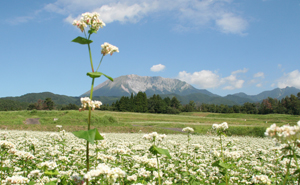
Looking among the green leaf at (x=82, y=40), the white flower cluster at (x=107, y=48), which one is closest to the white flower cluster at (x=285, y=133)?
the white flower cluster at (x=107, y=48)

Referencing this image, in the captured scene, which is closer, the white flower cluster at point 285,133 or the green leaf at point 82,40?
the white flower cluster at point 285,133

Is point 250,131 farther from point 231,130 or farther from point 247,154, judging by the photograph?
point 247,154

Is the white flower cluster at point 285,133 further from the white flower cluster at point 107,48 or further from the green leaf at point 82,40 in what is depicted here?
the green leaf at point 82,40

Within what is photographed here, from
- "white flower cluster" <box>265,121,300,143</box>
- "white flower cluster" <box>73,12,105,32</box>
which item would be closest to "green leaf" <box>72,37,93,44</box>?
"white flower cluster" <box>73,12,105,32</box>

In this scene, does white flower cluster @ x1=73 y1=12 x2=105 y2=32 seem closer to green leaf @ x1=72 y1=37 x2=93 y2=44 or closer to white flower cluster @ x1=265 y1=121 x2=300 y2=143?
green leaf @ x1=72 y1=37 x2=93 y2=44

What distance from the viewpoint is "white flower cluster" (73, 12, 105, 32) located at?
3.03 metres

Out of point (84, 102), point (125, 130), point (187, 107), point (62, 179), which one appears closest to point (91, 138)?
point (84, 102)

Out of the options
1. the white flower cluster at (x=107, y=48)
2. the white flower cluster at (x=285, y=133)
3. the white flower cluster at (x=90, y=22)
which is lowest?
the white flower cluster at (x=285, y=133)

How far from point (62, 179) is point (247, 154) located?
9.71m

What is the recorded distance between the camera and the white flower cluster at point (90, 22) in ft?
9.95

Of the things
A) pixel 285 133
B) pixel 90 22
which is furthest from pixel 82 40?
pixel 285 133

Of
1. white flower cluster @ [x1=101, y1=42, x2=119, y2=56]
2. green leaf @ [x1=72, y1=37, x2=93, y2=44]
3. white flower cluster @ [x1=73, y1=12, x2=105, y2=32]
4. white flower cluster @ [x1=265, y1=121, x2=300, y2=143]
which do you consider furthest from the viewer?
white flower cluster @ [x1=101, y1=42, x2=119, y2=56]

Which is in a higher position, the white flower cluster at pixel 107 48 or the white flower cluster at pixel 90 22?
the white flower cluster at pixel 90 22

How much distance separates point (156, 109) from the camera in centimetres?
12962
